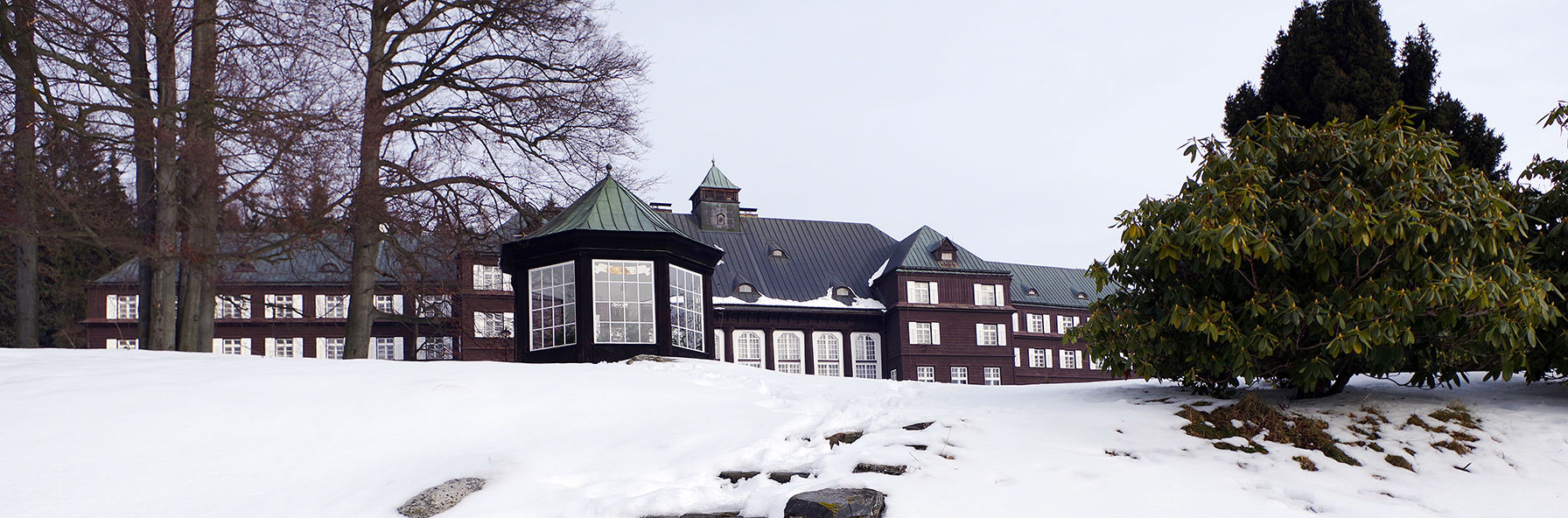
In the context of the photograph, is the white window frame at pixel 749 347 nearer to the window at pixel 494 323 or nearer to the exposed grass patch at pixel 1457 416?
the window at pixel 494 323

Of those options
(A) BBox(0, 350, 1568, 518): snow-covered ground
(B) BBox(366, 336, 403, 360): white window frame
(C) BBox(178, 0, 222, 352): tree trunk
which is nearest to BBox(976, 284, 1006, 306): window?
(B) BBox(366, 336, 403, 360): white window frame

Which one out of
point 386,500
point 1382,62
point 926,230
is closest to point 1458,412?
point 386,500

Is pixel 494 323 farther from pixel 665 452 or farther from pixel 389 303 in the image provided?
pixel 665 452

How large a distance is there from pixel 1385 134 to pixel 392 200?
1692 centimetres

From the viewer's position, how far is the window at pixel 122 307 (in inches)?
1802

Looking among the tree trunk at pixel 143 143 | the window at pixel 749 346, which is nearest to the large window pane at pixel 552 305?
the tree trunk at pixel 143 143

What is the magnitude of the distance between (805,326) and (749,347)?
2485 millimetres

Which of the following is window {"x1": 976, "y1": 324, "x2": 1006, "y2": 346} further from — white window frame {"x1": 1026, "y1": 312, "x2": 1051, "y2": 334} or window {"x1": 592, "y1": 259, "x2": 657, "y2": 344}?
window {"x1": 592, "y1": 259, "x2": 657, "y2": 344}

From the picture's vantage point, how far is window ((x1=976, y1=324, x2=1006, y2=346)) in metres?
48.0

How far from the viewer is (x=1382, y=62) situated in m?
22.3

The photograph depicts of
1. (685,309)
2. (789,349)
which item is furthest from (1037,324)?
(685,309)

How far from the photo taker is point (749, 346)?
44.3m

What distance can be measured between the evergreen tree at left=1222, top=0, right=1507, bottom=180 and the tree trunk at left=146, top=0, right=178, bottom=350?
18.7 meters

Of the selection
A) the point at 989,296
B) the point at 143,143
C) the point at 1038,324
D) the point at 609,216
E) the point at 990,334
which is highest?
the point at 143,143
